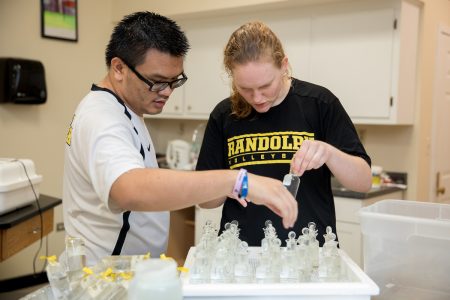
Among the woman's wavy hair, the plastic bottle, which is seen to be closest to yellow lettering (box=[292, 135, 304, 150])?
the woman's wavy hair

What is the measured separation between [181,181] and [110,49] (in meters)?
0.55

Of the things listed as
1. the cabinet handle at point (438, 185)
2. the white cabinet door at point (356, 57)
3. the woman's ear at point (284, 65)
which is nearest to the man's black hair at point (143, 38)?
the woman's ear at point (284, 65)

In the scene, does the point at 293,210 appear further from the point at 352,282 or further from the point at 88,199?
the point at 88,199

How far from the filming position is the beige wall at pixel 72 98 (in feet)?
10.6

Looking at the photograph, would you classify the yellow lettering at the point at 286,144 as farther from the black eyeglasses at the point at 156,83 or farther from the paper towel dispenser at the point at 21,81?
the paper towel dispenser at the point at 21,81

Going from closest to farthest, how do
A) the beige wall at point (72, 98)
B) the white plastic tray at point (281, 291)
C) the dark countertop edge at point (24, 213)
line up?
1. the white plastic tray at point (281, 291)
2. the dark countertop edge at point (24, 213)
3. the beige wall at point (72, 98)

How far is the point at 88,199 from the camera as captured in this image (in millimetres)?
1298

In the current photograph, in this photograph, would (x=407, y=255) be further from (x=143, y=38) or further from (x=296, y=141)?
(x=143, y=38)

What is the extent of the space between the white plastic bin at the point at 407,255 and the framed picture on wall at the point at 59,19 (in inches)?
129

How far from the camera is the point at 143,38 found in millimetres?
1271

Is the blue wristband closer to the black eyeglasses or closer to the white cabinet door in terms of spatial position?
the black eyeglasses

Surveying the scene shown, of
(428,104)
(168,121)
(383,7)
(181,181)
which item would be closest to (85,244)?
(181,181)

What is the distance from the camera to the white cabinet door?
2980 mm

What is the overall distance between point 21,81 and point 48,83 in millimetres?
340
